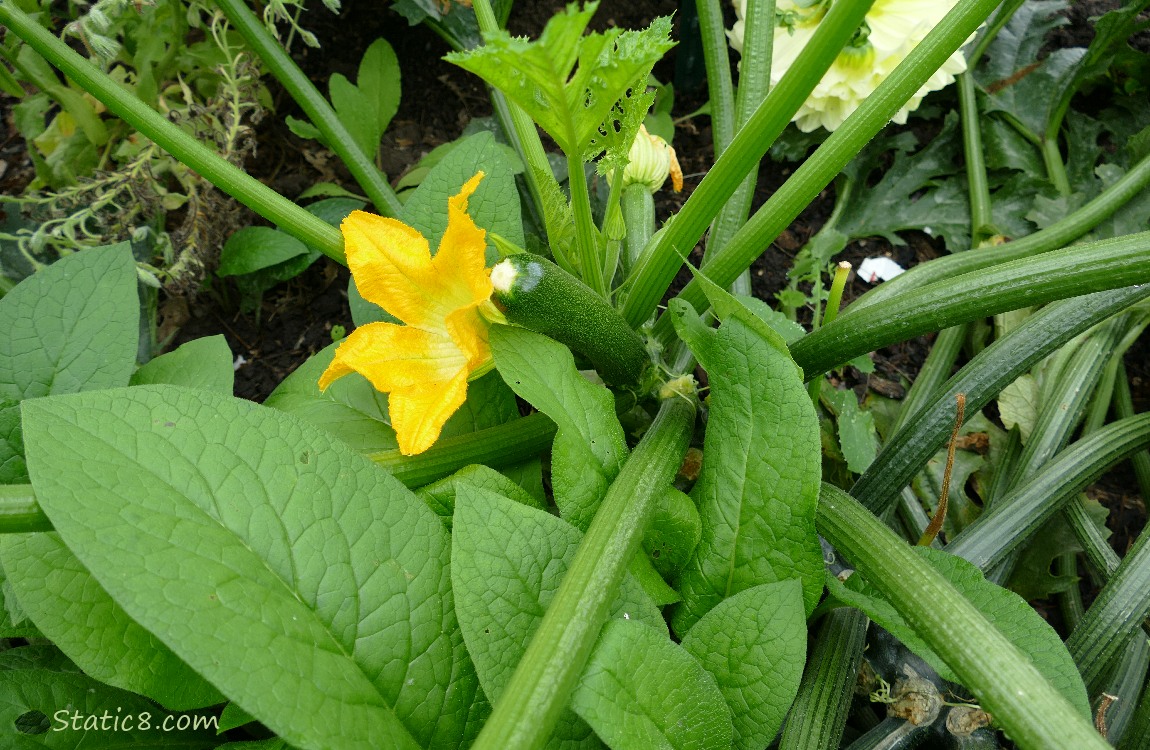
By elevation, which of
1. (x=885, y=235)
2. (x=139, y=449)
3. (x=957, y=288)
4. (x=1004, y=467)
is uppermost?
(x=957, y=288)

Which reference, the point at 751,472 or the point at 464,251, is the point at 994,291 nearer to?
the point at 751,472

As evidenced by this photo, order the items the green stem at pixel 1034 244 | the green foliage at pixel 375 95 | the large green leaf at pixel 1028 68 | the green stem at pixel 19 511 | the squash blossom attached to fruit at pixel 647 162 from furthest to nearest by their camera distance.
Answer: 1. the large green leaf at pixel 1028 68
2. the green foliage at pixel 375 95
3. the green stem at pixel 1034 244
4. the squash blossom attached to fruit at pixel 647 162
5. the green stem at pixel 19 511

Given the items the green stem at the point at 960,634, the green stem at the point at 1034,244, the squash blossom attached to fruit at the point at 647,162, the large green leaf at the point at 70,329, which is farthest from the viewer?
the green stem at the point at 1034,244

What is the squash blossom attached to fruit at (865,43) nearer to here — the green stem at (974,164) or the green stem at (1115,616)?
the green stem at (974,164)

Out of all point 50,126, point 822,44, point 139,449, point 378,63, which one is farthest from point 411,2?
point 139,449

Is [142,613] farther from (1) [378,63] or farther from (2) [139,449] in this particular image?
(1) [378,63]

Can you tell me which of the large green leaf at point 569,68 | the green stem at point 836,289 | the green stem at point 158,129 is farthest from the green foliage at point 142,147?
the green stem at point 836,289

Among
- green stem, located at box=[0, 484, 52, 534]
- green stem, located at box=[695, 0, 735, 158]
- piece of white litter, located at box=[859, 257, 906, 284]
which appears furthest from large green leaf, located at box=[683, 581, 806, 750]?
piece of white litter, located at box=[859, 257, 906, 284]
